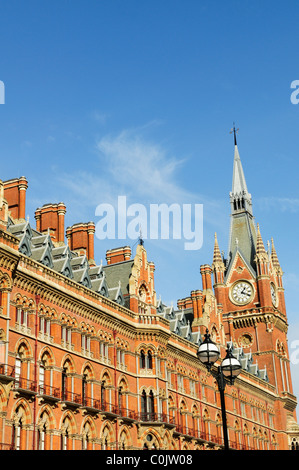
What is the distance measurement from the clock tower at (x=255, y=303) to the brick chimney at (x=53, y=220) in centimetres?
4657

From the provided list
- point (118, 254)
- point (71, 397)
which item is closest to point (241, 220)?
point (118, 254)

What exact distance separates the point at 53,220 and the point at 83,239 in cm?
452

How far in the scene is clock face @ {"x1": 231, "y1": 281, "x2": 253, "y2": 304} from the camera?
112 m

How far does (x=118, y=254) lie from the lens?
80.4 metres

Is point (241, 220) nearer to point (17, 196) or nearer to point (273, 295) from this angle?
point (273, 295)

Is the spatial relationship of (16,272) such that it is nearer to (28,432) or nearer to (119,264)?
(28,432)

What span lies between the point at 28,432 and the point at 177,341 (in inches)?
1078

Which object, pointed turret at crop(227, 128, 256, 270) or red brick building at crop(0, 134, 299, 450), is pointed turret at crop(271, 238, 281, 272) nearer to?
pointed turret at crop(227, 128, 256, 270)

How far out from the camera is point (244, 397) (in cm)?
9288

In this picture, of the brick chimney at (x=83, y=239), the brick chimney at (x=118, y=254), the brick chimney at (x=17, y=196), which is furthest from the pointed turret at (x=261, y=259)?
the brick chimney at (x=17, y=196)

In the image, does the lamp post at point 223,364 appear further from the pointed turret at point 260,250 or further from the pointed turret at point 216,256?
the pointed turret at point 216,256

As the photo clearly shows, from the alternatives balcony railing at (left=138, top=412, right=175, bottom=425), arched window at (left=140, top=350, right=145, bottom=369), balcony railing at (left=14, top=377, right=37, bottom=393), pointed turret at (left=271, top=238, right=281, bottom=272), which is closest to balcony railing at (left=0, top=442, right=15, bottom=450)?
balcony railing at (left=14, top=377, right=37, bottom=393)
